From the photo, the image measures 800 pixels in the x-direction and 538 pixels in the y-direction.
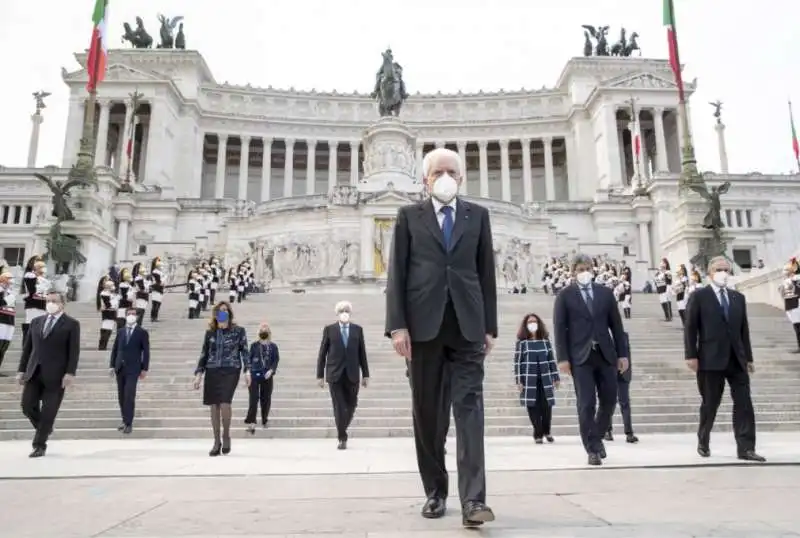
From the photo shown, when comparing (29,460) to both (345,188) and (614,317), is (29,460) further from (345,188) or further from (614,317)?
(345,188)

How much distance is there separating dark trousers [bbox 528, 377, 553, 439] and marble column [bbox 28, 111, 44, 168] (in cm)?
6220

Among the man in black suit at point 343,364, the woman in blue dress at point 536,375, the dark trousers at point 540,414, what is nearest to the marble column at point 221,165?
Answer: the man in black suit at point 343,364

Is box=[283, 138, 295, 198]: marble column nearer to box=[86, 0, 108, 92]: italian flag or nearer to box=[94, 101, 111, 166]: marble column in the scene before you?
box=[94, 101, 111, 166]: marble column

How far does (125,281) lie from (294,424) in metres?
8.75

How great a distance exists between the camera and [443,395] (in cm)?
431

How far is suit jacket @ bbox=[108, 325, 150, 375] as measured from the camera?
10.2 meters

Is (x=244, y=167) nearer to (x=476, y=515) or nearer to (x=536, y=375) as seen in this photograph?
(x=536, y=375)

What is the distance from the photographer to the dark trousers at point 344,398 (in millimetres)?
9102

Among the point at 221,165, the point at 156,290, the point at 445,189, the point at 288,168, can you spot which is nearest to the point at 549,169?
the point at 288,168

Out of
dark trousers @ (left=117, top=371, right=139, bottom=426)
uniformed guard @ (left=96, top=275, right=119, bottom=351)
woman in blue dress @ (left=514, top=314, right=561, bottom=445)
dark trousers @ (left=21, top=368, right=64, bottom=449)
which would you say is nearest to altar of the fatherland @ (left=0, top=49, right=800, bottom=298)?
uniformed guard @ (left=96, top=275, right=119, bottom=351)

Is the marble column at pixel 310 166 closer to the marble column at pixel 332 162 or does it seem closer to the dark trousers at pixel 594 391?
the marble column at pixel 332 162

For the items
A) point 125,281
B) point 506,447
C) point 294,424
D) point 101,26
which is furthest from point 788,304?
point 101,26

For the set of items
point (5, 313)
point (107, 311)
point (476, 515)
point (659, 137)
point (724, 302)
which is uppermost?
point (659, 137)

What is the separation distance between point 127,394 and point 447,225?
7748 mm
